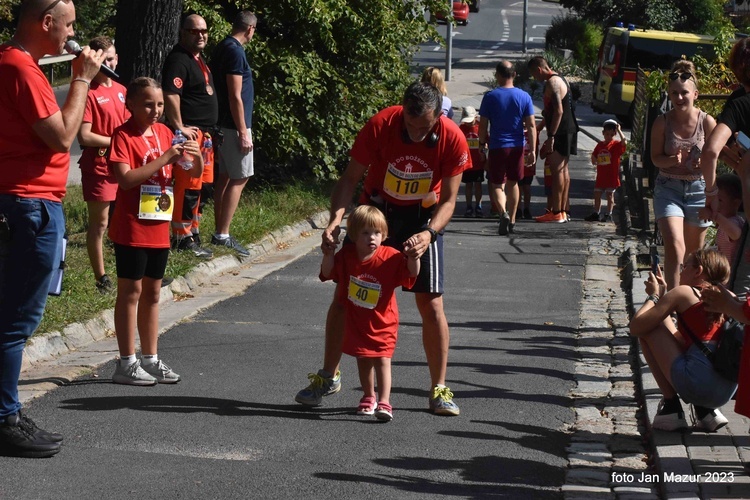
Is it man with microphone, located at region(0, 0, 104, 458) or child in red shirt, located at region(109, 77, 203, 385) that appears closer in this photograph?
man with microphone, located at region(0, 0, 104, 458)

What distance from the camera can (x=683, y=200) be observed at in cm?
802

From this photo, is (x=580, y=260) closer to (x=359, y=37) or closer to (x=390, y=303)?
(x=359, y=37)

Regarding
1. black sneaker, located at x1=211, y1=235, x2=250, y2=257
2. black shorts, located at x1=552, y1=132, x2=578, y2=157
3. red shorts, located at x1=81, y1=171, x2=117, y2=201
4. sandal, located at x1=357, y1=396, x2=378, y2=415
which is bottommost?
black sneaker, located at x1=211, y1=235, x2=250, y2=257

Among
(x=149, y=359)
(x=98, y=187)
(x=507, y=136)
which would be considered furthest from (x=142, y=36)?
(x=149, y=359)

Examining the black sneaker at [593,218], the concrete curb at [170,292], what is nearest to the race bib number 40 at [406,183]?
the concrete curb at [170,292]

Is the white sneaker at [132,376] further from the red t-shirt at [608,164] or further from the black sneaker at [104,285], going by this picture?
the red t-shirt at [608,164]

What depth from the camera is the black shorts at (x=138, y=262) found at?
6438 millimetres

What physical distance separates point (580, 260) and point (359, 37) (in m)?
4.75

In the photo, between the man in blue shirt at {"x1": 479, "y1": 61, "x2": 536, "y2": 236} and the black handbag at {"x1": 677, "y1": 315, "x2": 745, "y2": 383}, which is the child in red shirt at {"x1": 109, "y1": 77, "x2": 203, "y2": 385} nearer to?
the black handbag at {"x1": 677, "y1": 315, "x2": 745, "y2": 383}

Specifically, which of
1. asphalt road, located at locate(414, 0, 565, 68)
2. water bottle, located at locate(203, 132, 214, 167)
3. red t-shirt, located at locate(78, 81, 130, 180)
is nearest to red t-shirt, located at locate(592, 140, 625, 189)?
water bottle, located at locate(203, 132, 214, 167)

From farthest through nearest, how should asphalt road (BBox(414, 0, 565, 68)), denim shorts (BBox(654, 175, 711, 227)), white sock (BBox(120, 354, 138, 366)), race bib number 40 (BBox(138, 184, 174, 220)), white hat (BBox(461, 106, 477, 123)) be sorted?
asphalt road (BBox(414, 0, 565, 68)) < white hat (BBox(461, 106, 477, 123)) < denim shorts (BBox(654, 175, 711, 227)) < white sock (BBox(120, 354, 138, 366)) < race bib number 40 (BBox(138, 184, 174, 220))

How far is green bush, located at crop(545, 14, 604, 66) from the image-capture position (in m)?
38.9

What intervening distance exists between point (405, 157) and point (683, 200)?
2.75 meters

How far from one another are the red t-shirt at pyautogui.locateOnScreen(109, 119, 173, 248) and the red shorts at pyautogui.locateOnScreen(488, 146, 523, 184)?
23.3 feet
